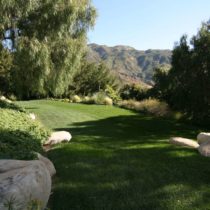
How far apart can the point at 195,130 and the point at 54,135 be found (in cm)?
637

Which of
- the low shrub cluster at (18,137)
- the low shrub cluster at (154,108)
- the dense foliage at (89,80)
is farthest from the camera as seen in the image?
the dense foliage at (89,80)

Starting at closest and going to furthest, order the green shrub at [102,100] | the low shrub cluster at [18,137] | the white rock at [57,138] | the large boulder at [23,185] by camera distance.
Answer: the large boulder at [23,185] < the low shrub cluster at [18,137] < the white rock at [57,138] < the green shrub at [102,100]

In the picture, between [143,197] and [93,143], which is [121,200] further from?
[93,143]

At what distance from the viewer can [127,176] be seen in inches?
252

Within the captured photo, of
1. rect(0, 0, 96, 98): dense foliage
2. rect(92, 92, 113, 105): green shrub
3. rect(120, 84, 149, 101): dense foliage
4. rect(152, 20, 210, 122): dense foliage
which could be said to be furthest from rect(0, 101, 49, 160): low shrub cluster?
rect(120, 84, 149, 101): dense foliage

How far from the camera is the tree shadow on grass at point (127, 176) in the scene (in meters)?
5.23

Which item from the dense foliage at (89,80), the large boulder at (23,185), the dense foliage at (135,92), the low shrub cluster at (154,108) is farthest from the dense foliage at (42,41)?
the dense foliage at (89,80)

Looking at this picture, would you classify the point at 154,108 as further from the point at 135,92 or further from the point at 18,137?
the point at 18,137

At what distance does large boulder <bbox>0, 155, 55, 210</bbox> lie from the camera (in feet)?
13.8

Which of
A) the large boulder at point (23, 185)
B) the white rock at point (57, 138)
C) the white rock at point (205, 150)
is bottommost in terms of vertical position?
the white rock at point (57, 138)

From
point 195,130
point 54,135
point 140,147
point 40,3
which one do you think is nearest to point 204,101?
point 195,130

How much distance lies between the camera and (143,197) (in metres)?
5.38

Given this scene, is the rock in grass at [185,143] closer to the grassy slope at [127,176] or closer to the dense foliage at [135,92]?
the grassy slope at [127,176]

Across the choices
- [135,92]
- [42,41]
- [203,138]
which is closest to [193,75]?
[203,138]
